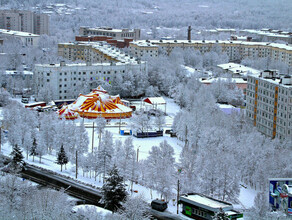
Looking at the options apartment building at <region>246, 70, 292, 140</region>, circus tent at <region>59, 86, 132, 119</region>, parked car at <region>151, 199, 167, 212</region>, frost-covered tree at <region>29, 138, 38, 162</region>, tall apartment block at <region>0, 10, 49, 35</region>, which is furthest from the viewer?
tall apartment block at <region>0, 10, 49, 35</region>

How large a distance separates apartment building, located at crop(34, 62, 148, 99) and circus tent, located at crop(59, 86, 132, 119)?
500cm

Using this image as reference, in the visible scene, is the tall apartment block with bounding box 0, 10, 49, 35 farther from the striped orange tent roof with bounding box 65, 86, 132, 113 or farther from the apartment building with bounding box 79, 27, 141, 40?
the striped orange tent roof with bounding box 65, 86, 132, 113

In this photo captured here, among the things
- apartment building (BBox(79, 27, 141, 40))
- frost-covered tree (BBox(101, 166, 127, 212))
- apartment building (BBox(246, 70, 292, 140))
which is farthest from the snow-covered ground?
apartment building (BBox(79, 27, 141, 40))

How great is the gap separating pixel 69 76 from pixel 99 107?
808 cm

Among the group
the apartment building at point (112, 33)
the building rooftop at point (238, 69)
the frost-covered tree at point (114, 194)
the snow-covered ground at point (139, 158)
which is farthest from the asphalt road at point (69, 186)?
the apartment building at point (112, 33)

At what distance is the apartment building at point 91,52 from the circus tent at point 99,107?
49.0 feet

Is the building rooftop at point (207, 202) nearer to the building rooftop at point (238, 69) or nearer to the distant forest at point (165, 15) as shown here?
the building rooftop at point (238, 69)

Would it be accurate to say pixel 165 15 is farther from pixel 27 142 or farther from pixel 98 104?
pixel 27 142

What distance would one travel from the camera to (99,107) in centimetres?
4203

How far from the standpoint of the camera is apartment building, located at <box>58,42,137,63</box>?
59.7 meters

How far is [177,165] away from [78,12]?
441 feet

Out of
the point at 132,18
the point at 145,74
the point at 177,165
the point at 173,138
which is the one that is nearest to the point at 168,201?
the point at 177,165

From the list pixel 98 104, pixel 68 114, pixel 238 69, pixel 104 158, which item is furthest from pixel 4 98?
pixel 238 69

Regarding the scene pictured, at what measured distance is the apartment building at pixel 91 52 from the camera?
196ft
